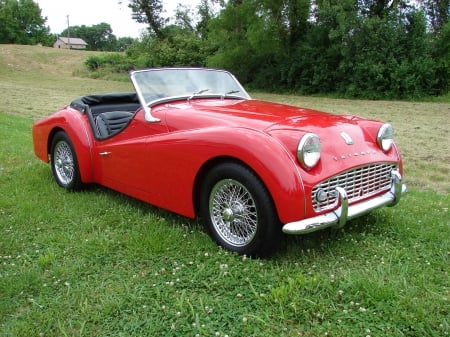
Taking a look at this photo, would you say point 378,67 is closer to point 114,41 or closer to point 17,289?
point 17,289

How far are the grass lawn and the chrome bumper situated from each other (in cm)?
32

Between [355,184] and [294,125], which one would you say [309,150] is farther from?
[355,184]

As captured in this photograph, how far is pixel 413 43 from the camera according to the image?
19016 mm

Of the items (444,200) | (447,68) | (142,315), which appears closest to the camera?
(142,315)

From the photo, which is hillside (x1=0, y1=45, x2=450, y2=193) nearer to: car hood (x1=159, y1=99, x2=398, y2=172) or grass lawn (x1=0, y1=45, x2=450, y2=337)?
grass lawn (x1=0, y1=45, x2=450, y2=337)

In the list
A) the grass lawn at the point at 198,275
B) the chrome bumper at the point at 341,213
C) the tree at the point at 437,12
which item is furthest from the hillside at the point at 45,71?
the chrome bumper at the point at 341,213

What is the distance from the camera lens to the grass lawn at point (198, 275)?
2.39 metres

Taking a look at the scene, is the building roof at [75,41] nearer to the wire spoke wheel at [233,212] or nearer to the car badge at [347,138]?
Answer: the wire spoke wheel at [233,212]

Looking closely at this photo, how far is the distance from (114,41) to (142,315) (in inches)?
4443

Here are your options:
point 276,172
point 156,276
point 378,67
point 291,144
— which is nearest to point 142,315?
point 156,276

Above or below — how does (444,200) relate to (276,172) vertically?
below

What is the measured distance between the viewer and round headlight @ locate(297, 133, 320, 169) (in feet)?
9.28

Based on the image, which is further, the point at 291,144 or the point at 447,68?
the point at 447,68

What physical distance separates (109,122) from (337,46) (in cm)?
1822
